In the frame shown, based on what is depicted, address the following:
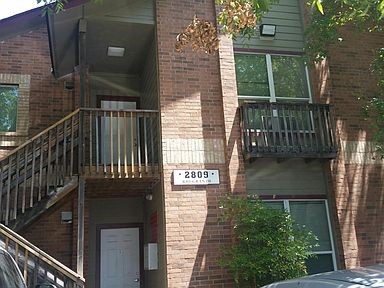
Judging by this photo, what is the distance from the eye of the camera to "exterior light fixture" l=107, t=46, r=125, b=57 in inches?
391

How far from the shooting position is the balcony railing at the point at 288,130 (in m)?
8.75

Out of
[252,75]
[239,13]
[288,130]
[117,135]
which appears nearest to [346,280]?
[239,13]

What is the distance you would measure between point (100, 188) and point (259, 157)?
134 inches

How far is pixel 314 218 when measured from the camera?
30.1 feet

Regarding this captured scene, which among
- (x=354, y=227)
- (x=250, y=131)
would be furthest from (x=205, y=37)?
(x=354, y=227)

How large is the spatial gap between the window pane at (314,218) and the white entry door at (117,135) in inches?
144

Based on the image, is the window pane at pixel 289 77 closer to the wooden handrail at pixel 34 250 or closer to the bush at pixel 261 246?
the bush at pixel 261 246

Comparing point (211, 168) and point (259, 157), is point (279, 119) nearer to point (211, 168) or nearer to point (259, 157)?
point (259, 157)

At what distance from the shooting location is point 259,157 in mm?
8734

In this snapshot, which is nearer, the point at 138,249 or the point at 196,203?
the point at 196,203

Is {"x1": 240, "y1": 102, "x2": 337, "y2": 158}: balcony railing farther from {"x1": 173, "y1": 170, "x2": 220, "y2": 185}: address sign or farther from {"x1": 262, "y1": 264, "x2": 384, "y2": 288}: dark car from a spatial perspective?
{"x1": 262, "y1": 264, "x2": 384, "y2": 288}: dark car

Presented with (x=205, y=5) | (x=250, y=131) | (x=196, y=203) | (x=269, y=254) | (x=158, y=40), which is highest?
(x=205, y=5)

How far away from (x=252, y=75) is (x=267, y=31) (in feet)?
3.69

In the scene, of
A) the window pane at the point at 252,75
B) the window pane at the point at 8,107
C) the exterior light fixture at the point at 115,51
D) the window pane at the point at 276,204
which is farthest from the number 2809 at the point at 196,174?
the window pane at the point at 8,107
